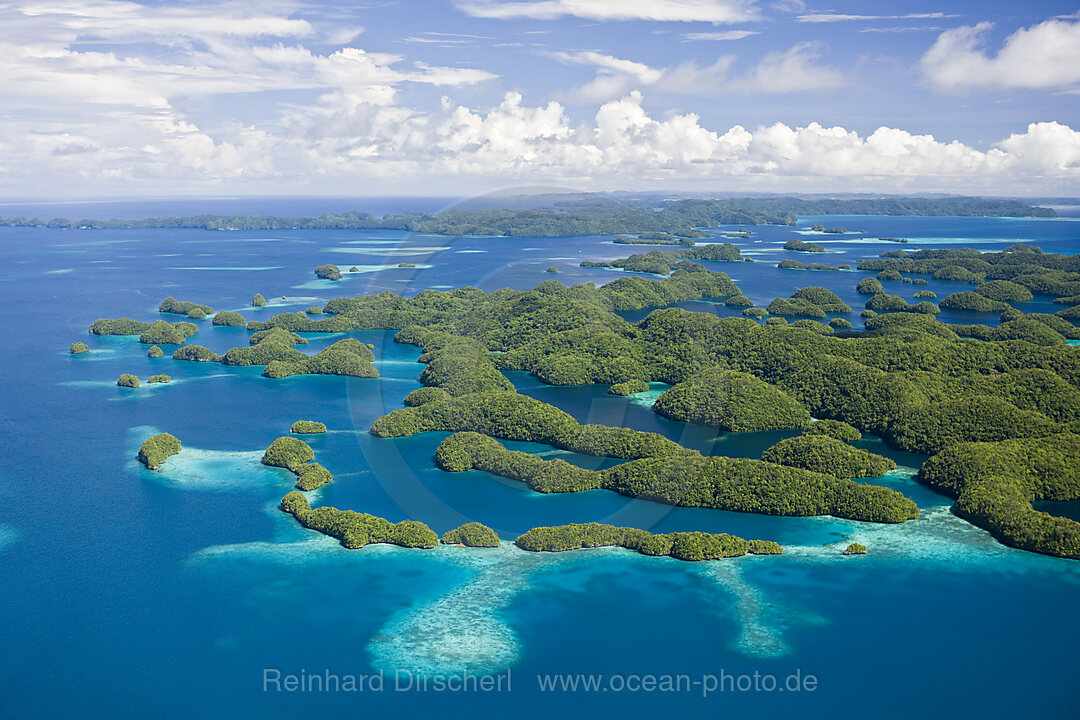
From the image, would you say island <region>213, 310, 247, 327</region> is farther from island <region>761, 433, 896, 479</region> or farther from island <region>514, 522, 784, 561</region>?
island <region>761, 433, 896, 479</region>

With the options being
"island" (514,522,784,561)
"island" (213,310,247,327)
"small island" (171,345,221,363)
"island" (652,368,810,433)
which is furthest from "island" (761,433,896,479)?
"island" (213,310,247,327)

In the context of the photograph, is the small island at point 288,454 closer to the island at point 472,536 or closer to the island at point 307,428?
the island at point 307,428

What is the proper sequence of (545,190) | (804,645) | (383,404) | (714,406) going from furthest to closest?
(383,404)
(714,406)
(545,190)
(804,645)

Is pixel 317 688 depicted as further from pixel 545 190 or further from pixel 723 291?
pixel 723 291

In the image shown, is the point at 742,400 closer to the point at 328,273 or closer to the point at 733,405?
the point at 733,405

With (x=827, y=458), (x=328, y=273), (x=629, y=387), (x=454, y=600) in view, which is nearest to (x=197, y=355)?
(x=629, y=387)

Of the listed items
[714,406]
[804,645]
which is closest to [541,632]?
[804,645]
